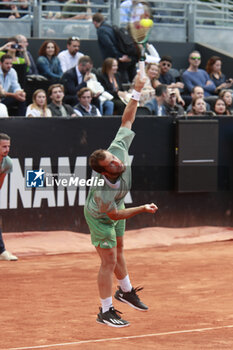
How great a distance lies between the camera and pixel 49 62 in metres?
14.8

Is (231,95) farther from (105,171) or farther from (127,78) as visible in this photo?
(105,171)

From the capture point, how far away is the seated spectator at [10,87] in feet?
42.8

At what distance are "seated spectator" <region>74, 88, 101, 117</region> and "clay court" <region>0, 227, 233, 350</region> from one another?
205cm

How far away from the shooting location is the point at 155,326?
23.7 feet

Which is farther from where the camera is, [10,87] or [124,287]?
[10,87]

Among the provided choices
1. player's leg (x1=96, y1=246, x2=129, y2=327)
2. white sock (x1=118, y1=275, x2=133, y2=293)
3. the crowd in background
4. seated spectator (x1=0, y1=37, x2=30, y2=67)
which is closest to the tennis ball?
player's leg (x1=96, y1=246, x2=129, y2=327)

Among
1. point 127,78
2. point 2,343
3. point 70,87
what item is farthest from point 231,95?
point 2,343

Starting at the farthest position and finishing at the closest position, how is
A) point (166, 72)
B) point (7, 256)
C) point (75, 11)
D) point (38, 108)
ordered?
point (75, 11), point (166, 72), point (38, 108), point (7, 256)

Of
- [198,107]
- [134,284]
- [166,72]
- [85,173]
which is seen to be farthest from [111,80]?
[134,284]

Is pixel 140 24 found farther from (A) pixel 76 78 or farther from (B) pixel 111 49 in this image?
(B) pixel 111 49

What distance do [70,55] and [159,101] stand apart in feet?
8.62

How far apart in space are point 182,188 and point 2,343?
258 inches

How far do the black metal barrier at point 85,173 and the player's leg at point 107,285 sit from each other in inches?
184

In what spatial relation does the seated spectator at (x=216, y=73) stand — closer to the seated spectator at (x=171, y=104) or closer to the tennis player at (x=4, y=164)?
the seated spectator at (x=171, y=104)
